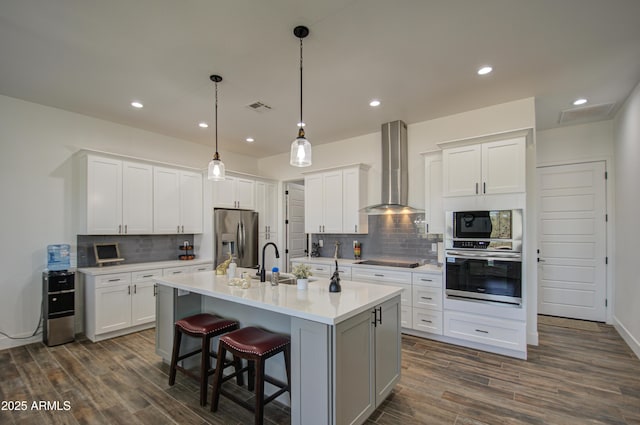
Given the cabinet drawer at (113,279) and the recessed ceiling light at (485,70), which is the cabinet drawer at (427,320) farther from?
the cabinet drawer at (113,279)

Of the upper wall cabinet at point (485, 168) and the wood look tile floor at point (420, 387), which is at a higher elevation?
the upper wall cabinet at point (485, 168)

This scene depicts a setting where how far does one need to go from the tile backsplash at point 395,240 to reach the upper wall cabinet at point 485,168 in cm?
93

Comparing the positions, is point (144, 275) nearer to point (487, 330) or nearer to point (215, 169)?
point (215, 169)

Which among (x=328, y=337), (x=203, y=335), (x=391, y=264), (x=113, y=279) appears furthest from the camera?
(x=391, y=264)

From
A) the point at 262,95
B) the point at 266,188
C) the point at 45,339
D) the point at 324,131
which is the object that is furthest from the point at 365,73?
the point at 45,339

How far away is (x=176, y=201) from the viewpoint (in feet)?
16.3

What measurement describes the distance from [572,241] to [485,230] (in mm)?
2269

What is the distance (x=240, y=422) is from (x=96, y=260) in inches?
131

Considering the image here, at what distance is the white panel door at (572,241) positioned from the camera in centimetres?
449

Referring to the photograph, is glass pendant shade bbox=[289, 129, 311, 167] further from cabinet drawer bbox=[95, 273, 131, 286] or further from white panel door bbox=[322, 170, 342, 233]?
cabinet drawer bbox=[95, 273, 131, 286]

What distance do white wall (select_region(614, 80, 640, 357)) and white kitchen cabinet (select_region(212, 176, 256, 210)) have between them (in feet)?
18.0

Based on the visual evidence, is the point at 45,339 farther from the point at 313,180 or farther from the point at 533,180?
the point at 533,180

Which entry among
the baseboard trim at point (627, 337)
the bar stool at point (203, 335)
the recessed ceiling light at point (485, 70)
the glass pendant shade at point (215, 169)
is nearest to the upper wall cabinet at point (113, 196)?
the glass pendant shade at point (215, 169)

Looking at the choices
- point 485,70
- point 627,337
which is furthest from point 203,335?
point 627,337
